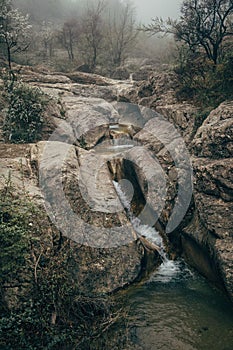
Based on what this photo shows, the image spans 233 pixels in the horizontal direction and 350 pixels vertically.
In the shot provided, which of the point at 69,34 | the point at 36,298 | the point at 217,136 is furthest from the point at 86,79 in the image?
the point at 36,298

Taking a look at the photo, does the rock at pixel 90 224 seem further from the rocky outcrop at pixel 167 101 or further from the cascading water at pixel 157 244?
the rocky outcrop at pixel 167 101

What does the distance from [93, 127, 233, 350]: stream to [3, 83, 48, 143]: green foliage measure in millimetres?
7730

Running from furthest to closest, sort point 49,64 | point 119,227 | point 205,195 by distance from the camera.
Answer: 1. point 49,64
2. point 119,227
3. point 205,195

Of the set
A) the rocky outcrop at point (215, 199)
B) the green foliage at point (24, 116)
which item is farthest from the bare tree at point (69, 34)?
the rocky outcrop at point (215, 199)

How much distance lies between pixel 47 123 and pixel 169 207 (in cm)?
732

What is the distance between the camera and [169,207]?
966 centimetres

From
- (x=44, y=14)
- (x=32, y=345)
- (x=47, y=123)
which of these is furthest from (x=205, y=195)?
(x=44, y=14)

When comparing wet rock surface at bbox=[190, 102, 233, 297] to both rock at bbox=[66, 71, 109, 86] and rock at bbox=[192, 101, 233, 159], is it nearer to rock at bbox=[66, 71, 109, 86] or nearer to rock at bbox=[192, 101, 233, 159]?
rock at bbox=[192, 101, 233, 159]

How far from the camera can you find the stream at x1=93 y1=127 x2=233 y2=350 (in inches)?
226

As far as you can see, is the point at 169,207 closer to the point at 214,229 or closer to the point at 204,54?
the point at 214,229

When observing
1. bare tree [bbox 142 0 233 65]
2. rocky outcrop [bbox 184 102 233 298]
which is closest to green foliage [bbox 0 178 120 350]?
rocky outcrop [bbox 184 102 233 298]

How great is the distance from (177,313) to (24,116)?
9.98m

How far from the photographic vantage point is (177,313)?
21.6 ft

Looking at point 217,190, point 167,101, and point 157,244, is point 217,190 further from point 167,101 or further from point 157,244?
point 167,101
